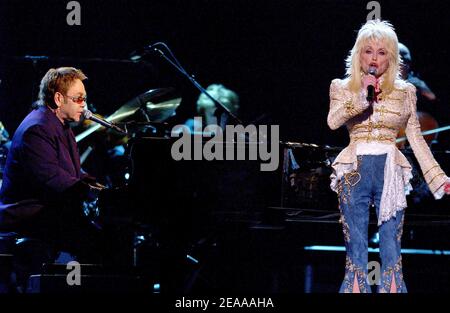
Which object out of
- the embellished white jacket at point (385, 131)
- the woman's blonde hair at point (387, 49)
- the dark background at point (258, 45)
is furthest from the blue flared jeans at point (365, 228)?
the dark background at point (258, 45)

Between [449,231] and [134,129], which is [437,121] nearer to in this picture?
[449,231]

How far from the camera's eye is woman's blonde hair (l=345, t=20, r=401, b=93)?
159 inches

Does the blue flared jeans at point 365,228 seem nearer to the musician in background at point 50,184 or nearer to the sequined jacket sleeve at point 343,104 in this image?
the sequined jacket sleeve at point 343,104

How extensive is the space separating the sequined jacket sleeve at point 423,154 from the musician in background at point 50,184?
2059mm

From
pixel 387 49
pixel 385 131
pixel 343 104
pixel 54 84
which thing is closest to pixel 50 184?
pixel 54 84

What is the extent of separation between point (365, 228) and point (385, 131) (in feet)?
1.73

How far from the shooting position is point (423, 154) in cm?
414

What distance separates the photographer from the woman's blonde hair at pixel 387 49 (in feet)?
13.3

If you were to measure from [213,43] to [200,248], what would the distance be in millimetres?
2805

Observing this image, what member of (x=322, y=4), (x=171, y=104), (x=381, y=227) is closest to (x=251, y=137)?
(x=171, y=104)

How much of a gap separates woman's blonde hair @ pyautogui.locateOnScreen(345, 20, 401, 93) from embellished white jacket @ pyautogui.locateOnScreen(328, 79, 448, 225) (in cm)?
5

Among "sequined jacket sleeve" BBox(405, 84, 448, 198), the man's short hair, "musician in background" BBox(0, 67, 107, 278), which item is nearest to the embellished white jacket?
"sequined jacket sleeve" BBox(405, 84, 448, 198)

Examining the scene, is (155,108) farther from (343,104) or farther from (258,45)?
(343,104)

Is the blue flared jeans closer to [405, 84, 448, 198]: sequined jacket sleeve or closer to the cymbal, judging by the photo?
[405, 84, 448, 198]: sequined jacket sleeve
